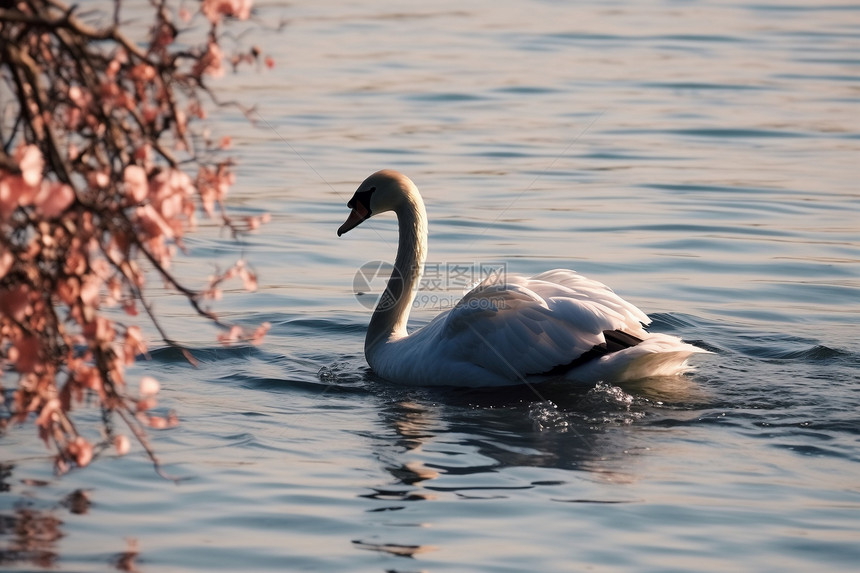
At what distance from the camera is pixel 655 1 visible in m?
26.2

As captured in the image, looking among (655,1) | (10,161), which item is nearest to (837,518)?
(10,161)

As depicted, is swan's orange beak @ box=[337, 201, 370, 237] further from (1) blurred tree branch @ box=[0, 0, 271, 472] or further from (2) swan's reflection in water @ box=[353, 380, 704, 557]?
(1) blurred tree branch @ box=[0, 0, 271, 472]

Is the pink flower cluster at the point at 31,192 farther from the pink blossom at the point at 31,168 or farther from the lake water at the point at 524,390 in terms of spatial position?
the lake water at the point at 524,390

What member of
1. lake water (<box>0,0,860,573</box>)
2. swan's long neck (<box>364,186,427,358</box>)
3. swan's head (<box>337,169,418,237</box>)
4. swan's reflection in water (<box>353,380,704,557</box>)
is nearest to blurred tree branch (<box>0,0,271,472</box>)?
lake water (<box>0,0,860,573</box>)

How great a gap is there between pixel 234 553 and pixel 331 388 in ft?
8.37

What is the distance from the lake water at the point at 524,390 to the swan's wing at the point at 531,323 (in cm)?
23

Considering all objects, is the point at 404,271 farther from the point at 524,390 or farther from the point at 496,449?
the point at 496,449

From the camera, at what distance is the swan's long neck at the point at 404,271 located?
8148mm

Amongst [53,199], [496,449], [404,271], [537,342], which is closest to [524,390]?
[537,342]

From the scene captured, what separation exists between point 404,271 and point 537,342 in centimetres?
148

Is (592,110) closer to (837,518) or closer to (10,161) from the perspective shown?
(837,518)

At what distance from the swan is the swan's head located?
41.4 inches

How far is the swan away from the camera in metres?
7.12

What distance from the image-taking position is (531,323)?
285 inches
